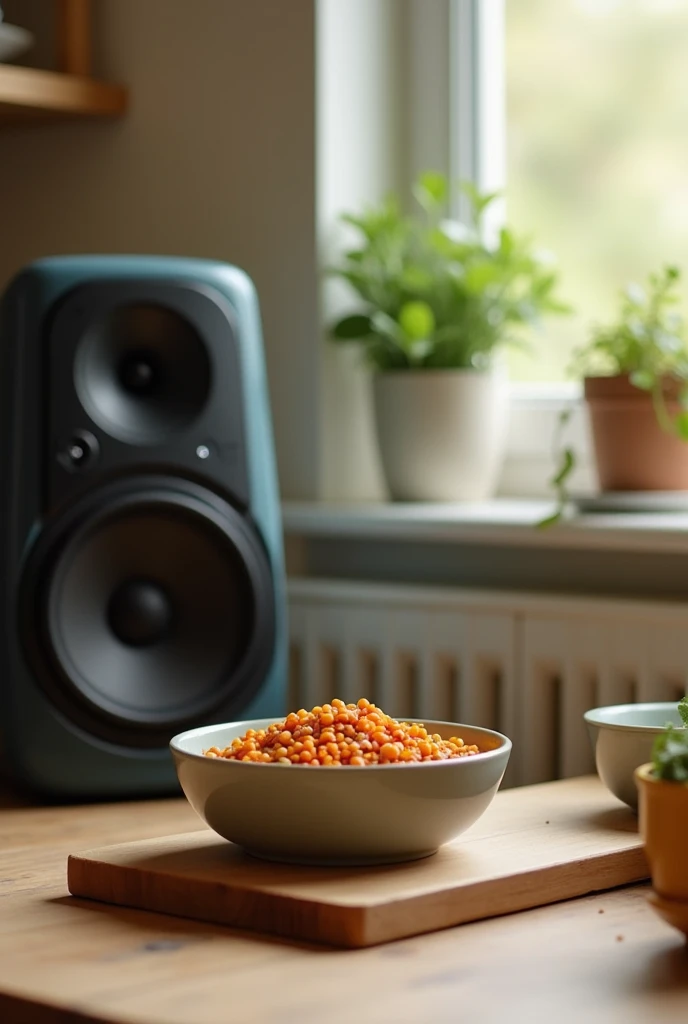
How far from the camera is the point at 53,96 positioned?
192 centimetres

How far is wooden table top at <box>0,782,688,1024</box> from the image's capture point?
79 cm

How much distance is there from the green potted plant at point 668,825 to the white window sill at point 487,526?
0.76 m

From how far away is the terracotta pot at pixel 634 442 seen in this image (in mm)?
1712

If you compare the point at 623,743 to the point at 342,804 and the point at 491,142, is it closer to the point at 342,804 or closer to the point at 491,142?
the point at 342,804

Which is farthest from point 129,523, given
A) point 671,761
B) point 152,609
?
point 671,761

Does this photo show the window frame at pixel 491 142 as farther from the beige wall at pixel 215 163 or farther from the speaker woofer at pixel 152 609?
the speaker woofer at pixel 152 609

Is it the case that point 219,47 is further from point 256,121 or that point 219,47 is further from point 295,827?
point 295,827

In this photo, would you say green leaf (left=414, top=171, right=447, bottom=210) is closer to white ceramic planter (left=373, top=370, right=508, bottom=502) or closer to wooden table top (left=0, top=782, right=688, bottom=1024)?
white ceramic planter (left=373, top=370, right=508, bottom=502)

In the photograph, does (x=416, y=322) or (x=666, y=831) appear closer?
(x=666, y=831)

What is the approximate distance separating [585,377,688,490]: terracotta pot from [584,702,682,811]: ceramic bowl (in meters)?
0.55

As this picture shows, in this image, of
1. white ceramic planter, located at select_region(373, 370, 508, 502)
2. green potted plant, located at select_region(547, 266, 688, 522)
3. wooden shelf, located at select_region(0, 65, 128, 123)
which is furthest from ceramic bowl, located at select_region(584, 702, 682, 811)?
wooden shelf, located at select_region(0, 65, 128, 123)

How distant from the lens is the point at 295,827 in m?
0.98

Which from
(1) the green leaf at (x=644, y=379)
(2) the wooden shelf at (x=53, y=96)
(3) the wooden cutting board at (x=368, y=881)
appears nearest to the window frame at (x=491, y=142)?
(1) the green leaf at (x=644, y=379)

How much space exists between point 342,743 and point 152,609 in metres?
0.55
